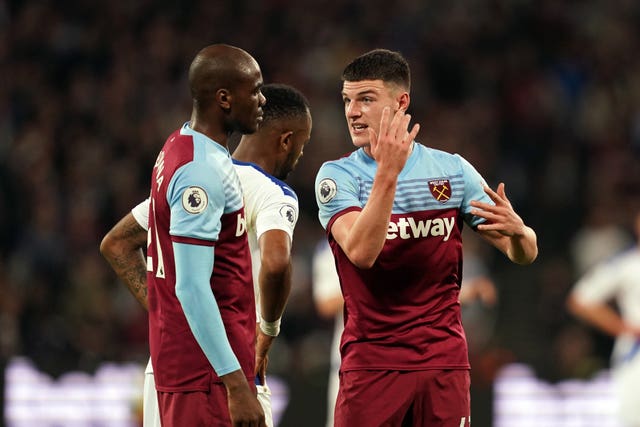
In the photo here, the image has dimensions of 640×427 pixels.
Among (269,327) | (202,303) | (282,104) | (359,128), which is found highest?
(282,104)

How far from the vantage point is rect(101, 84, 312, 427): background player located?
4492 millimetres

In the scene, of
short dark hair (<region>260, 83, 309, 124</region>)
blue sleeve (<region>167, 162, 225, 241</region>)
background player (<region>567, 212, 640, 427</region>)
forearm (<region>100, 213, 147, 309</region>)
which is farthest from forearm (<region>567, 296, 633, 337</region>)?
blue sleeve (<region>167, 162, 225, 241</region>)

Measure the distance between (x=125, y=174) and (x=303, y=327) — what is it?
2.56 metres

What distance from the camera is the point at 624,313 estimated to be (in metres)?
8.77

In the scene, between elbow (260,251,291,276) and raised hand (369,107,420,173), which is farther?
elbow (260,251,291,276)

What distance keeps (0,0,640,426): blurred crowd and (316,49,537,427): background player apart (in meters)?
5.54

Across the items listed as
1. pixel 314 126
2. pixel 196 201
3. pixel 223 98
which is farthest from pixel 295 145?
pixel 314 126

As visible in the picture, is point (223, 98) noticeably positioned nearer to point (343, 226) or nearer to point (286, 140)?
point (343, 226)

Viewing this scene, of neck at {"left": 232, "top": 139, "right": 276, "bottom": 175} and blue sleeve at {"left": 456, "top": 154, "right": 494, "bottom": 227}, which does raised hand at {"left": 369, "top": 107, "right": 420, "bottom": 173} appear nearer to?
blue sleeve at {"left": 456, "top": 154, "right": 494, "bottom": 227}

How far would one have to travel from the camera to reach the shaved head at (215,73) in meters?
4.23

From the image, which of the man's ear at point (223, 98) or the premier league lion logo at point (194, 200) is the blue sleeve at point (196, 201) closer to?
the premier league lion logo at point (194, 200)

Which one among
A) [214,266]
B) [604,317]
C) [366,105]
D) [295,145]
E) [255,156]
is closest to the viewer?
[214,266]

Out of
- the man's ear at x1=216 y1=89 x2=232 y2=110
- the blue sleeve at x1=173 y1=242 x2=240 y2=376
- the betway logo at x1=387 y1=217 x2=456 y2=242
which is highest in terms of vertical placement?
the man's ear at x1=216 y1=89 x2=232 y2=110

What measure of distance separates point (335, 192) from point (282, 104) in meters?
0.66
